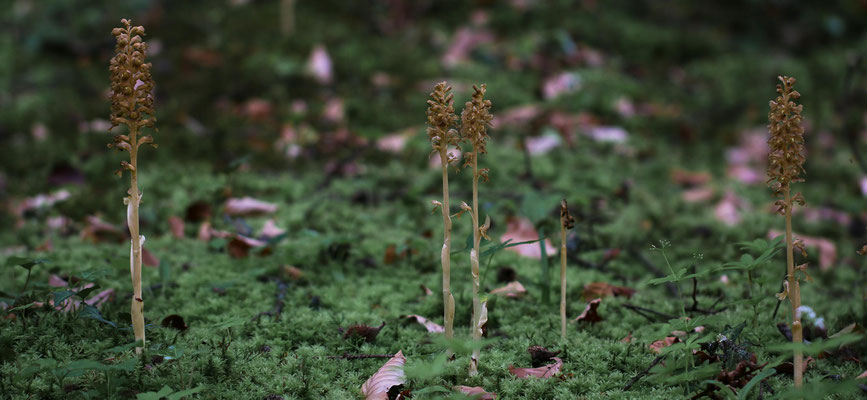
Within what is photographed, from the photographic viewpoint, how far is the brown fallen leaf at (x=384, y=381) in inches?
75.7

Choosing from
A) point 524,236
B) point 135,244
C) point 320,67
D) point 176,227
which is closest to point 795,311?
point 524,236

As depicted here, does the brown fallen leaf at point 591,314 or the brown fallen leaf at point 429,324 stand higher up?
the brown fallen leaf at point 591,314

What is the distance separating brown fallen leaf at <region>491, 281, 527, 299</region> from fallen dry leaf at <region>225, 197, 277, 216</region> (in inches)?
57.2

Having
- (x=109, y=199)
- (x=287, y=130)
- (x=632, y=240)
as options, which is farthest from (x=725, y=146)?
(x=109, y=199)

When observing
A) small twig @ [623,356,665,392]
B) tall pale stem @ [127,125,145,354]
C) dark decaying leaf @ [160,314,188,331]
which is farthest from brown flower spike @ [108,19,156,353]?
small twig @ [623,356,665,392]

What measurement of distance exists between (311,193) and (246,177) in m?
0.43

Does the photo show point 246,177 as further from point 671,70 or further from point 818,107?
point 818,107

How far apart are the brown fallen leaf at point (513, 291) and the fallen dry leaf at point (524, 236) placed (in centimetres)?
38

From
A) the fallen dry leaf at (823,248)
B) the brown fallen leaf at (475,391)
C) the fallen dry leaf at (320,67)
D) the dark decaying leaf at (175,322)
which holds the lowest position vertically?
the brown fallen leaf at (475,391)

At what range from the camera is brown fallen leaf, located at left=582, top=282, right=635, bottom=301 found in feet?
8.73

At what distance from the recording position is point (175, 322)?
2.29 m

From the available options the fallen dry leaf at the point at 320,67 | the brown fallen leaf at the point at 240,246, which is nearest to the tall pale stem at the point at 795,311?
the brown fallen leaf at the point at 240,246

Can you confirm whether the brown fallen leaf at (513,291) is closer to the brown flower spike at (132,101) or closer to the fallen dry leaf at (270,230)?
the fallen dry leaf at (270,230)

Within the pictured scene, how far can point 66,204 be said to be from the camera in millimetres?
3496
